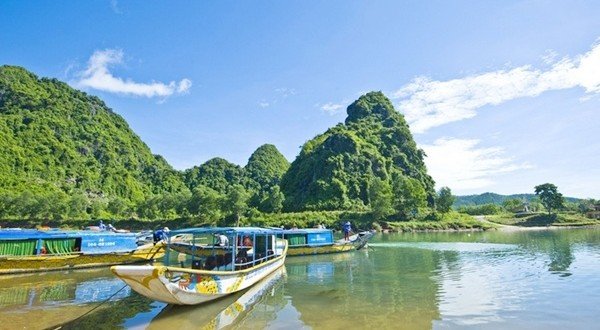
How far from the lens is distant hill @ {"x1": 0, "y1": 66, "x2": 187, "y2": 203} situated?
119812 millimetres

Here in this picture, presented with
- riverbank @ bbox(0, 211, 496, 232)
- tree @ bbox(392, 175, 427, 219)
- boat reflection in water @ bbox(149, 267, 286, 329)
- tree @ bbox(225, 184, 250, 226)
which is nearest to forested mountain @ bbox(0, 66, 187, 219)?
riverbank @ bbox(0, 211, 496, 232)

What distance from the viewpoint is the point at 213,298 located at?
16766 millimetres

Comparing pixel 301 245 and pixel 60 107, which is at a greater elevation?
pixel 60 107

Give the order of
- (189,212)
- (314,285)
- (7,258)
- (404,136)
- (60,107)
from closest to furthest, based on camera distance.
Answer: (314,285)
(7,258)
(189,212)
(404,136)
(60,107)

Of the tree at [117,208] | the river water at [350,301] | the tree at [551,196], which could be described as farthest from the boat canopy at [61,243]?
the tree at [551,196]

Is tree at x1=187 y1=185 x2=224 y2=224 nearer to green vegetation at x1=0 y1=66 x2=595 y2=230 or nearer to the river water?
green vegetation at x1=0 y1=66 x2=595 y2=230

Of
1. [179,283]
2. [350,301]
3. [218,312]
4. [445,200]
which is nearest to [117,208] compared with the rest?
[445,200]

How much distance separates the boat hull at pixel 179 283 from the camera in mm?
13359

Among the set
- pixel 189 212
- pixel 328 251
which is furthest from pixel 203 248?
pixel 189 212

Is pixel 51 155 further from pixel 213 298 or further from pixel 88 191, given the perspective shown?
pixel 213 298

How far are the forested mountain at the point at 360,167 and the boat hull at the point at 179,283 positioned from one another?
8368cm

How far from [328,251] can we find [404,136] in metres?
134

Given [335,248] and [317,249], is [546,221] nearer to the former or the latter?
[335,248]

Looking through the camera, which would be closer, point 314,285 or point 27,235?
point 314,285
